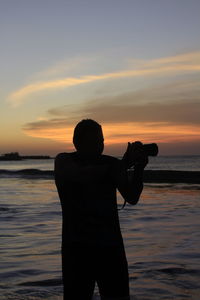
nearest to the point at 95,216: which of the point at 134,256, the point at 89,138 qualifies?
the point at 89,138

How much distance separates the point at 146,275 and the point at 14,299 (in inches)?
78.5

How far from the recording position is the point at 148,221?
12.2 meters

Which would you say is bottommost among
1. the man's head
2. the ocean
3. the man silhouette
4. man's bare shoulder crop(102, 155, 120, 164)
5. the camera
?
the ocean

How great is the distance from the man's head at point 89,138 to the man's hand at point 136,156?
21 cm

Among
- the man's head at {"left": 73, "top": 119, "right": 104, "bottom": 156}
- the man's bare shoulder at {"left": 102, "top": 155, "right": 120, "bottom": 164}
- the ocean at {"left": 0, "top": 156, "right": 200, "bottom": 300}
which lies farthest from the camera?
the ocean at {"left": 0, "top": 156, "right": 200, "bottom": 300}

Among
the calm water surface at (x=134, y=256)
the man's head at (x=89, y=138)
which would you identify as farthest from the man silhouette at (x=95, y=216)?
the calm water surface at (x=134, y=256)

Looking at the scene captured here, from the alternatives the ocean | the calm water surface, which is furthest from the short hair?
the calm water surface

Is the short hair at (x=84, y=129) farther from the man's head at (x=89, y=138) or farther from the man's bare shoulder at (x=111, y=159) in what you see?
the man's bare shoulder at (x=111, y=159)

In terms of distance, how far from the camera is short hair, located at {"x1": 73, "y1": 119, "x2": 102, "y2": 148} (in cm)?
303

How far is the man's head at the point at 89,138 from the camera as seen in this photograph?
3.02 m

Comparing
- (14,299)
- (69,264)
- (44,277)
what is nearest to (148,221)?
(44,277)

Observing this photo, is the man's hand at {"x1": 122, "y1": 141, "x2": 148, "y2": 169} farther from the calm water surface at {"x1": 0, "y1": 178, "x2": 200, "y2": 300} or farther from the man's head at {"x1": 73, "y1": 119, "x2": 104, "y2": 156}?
the calm water surface at {"x1": 0, "y1": 178, "x2": 200, "y2": 300}

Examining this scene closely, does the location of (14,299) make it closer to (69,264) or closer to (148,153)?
(69,264)

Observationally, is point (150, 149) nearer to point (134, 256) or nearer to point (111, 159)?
point (111, 159)
